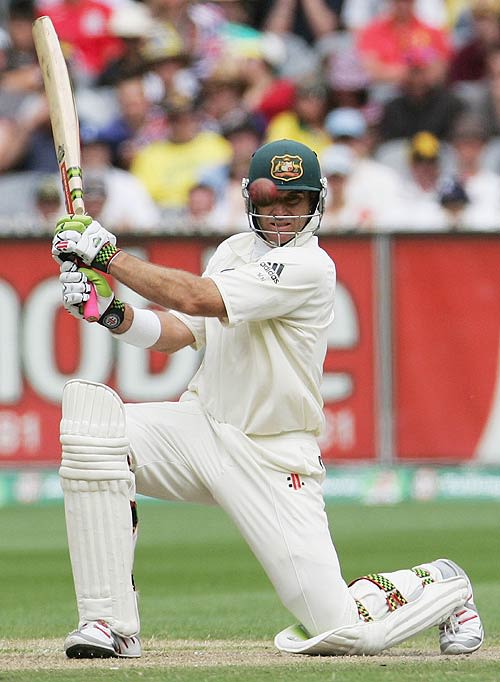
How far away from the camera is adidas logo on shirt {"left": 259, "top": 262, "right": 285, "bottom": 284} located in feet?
16.0

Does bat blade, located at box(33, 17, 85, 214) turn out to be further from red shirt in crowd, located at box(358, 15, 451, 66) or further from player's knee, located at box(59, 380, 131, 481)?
red shirt in crowd, located at box(358, 15, 451, 66)

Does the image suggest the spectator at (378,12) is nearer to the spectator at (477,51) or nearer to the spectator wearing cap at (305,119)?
the spectator at (477,51)

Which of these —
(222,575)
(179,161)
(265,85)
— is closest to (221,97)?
(265,85)

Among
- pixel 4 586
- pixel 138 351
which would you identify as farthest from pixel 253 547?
pixel 138 351

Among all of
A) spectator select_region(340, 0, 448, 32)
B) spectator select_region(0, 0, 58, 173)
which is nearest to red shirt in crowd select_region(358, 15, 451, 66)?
spectator select_region(340, 0, 448, 32)

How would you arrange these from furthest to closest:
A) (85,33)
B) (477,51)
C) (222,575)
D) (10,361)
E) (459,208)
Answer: (85,33) < (477,51) < (459,208) < (10,361) < (222,575)

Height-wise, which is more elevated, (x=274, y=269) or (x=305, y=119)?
(x=305, y=119)

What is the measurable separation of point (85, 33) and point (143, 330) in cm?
976

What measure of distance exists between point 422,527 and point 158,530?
166cm

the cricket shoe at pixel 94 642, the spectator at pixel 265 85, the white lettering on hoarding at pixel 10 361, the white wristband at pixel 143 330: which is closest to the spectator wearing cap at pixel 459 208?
the spectator at pixel 265 85

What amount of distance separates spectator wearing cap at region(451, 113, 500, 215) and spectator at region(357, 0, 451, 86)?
41.8 inches

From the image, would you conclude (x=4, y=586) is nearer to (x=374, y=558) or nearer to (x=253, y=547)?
(x=374, y=558)

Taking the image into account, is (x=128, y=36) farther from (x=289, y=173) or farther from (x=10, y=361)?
(x=289, y=173)

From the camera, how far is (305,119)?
13547 millimetres
